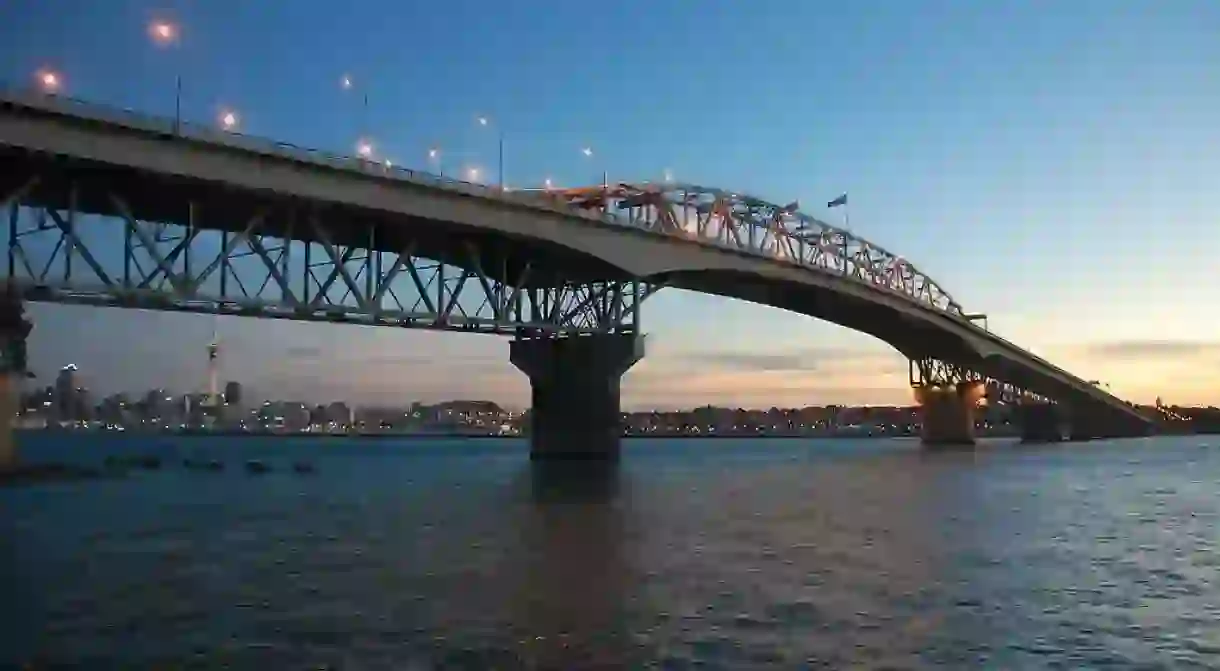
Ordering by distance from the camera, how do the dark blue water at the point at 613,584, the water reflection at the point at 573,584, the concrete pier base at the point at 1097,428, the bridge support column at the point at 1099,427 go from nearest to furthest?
the water reflection at the point at 573,584 < the dark blue water at the point at 613,584 < the bridge support column at the point at 1099,427 < the concrete pier base at the point at 1097,428

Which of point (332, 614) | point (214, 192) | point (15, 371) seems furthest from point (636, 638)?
point (15, 371)

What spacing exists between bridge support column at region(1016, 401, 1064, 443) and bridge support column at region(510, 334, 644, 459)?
117 m

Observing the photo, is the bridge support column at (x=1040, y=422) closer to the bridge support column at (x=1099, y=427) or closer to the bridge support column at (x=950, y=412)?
the bridge support column at (x=1099, y=427)

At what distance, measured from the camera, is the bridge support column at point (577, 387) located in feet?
244

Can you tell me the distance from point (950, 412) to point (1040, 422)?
41.6m

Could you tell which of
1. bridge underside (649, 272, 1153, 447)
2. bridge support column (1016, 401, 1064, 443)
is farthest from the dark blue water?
bridge support column (1016, 401, 1064, 443)

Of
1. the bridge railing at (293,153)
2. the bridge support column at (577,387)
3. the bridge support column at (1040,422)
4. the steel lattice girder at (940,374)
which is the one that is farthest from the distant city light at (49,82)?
the bridge support column at (1040,422)

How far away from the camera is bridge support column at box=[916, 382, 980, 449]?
473 feet

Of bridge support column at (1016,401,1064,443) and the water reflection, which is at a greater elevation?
bridge support column at (1016,401,1064,443)

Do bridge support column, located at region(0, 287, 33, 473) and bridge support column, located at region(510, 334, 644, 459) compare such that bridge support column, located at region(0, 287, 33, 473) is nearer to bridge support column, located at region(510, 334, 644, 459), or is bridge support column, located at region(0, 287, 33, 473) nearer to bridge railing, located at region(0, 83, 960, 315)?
bridge railing, located at region(0, 83, 960, 315)

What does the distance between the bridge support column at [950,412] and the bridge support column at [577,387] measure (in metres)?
79.1

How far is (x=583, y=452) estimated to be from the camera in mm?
77312

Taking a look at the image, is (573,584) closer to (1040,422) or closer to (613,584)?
(613,584)

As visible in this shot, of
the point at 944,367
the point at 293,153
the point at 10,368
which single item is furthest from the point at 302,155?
the point at 944,367
